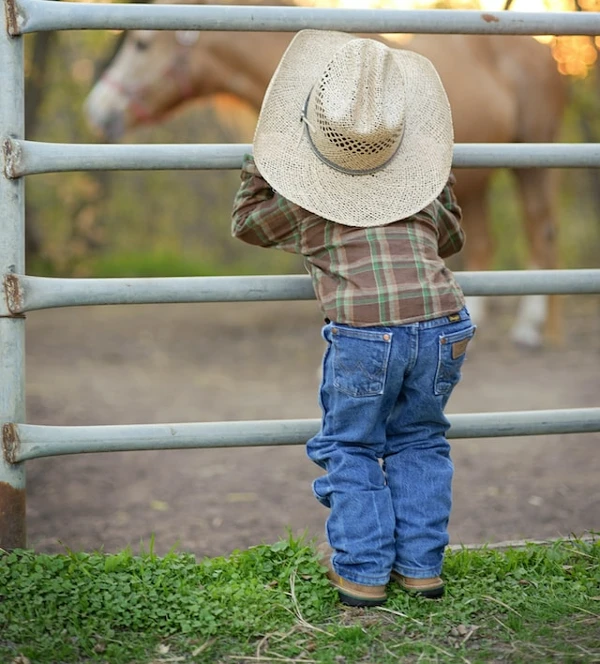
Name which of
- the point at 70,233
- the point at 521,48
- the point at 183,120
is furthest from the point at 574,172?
the point at 70,233

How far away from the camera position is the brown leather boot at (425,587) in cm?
195

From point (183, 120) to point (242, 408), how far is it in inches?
273

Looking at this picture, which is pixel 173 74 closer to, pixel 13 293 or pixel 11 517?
pixel 13 293

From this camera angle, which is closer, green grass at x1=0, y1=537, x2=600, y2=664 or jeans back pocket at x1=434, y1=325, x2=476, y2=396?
green grass at x1=0, y1=537, x2=600, y2=664

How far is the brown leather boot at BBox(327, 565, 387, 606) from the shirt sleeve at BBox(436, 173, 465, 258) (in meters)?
0.84

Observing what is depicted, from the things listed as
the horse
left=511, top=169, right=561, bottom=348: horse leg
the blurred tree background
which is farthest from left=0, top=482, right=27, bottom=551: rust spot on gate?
the blurred tree background

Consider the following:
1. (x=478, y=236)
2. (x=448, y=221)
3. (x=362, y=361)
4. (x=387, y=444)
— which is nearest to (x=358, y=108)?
(x=448, y=221)

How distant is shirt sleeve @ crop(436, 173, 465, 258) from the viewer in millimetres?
2127

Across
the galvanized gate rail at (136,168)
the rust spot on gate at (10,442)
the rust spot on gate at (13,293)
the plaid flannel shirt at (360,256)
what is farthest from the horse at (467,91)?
the rust spot on gate at (10,442)

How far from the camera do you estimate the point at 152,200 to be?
38.0 ft

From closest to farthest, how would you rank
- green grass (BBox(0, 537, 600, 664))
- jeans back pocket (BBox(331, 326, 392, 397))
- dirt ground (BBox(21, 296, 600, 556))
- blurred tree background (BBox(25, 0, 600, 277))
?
green grass (BBox(0, 537, 600, 664)) < jeans back pocket (BBox(331, 326, 392, 397)) < dirt ground (BBox(21, 296, 600, 556)) < blurred tree background (BBox(25, 0, 600, 277))

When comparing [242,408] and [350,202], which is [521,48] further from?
[350,202]

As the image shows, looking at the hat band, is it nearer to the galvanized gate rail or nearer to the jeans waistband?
the galvanized gate rail

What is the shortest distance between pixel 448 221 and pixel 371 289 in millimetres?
379
